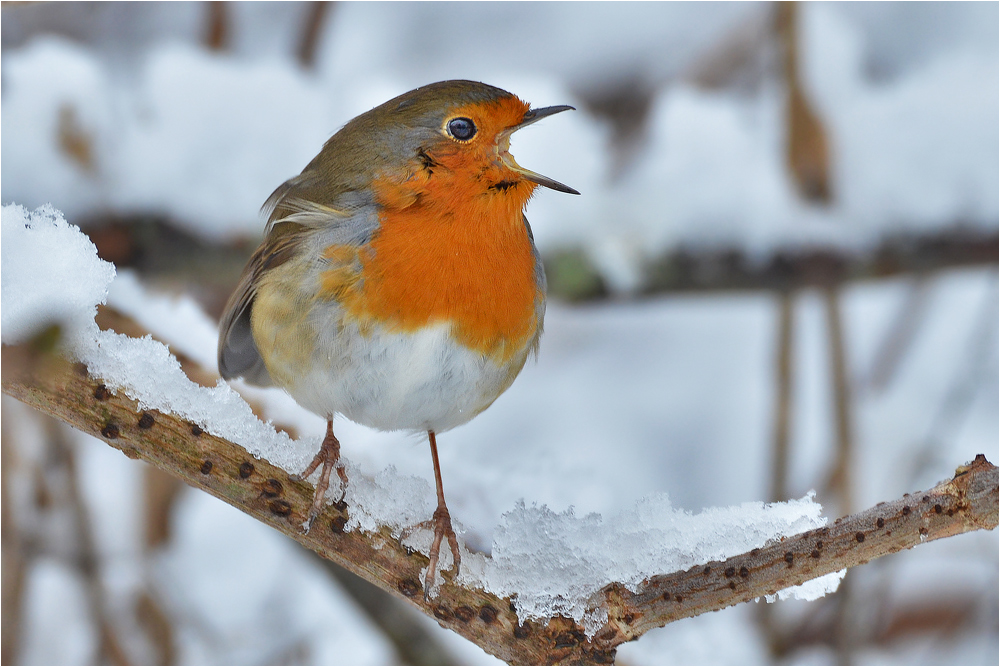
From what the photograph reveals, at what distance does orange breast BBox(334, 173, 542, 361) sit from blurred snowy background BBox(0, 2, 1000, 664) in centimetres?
51

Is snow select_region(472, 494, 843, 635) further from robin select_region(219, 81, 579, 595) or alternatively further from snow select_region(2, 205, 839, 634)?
robin select_region(219, 81, 579, 595)

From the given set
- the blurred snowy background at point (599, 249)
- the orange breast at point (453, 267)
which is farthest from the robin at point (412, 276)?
the blurred snowy background at point (599, 249)

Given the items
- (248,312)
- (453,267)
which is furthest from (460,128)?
(248,312)

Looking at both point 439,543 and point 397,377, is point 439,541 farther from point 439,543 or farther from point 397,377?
point 397,377

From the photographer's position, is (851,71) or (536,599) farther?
(851,71)

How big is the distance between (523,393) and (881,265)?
172cm

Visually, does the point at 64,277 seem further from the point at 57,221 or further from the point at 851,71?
the point at 851,71

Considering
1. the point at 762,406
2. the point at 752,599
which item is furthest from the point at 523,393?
the point at 752,599

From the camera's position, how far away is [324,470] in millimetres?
1618

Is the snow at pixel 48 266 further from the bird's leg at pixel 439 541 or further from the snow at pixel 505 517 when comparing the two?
the bird's leg at pixel 439 541

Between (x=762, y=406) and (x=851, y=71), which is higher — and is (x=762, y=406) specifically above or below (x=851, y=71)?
below

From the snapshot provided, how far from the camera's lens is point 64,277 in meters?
1.35

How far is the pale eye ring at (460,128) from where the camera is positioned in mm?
1800

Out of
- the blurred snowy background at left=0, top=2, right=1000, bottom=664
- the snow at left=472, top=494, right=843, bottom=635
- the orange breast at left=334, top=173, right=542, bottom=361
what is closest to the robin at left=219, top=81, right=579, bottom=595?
the orange breast at left=334, top=173, right=542, bottom=361
